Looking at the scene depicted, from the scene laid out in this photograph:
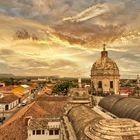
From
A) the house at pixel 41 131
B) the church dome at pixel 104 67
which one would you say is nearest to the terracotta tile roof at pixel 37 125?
the house at pixel 41 131

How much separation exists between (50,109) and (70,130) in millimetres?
28945

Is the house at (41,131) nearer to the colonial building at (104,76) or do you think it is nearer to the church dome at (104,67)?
the colonial building at (104,76)

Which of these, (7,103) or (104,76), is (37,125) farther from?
(7,103)

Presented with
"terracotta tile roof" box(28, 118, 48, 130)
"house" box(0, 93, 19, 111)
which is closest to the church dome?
"terracotta tile roof" box(28, 118, 48, 130)

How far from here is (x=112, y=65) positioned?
4656 centimetres

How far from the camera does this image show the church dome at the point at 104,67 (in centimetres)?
4628

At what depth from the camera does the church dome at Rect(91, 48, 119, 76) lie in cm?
4628

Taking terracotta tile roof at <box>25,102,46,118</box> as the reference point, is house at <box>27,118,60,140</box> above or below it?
below

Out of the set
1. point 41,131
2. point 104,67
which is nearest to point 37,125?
point 41,131

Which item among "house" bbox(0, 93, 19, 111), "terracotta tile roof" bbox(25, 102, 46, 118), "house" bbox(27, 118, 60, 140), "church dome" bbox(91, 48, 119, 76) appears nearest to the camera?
"house" bbox(27, 118, 60, 140)

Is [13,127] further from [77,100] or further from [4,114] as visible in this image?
[4,114]

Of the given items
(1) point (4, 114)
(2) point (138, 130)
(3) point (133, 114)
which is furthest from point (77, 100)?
(1) point (4, 114)

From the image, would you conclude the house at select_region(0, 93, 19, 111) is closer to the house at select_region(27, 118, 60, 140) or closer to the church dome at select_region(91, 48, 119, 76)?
the church dome at select_region(91, 48, 119, 76)

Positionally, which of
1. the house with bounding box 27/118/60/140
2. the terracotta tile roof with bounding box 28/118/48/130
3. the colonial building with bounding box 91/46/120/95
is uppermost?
the colonial building with bounding box 91/46/120/95
